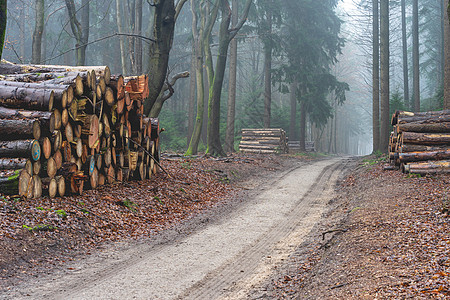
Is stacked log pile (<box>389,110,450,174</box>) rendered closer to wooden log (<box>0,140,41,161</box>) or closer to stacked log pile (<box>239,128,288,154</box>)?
wooden log (<box>0,140,41,161</box>)

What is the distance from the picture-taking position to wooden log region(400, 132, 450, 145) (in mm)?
12804

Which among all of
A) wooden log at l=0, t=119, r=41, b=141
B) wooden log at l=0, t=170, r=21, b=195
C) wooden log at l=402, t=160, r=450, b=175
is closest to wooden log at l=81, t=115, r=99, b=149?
wooden log at l=0, t=119, r=41, b=141

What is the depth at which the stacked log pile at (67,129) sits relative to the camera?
7408 mm

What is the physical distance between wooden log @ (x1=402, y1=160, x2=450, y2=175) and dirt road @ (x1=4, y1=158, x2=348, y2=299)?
4474 mm

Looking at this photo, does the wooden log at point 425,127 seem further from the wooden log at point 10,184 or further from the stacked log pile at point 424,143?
the wooden log at point 10,184

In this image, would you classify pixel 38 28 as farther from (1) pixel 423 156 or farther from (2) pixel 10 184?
(1) pixel 423 156

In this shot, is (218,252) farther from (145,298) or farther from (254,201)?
(254,201)

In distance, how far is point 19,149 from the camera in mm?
7344

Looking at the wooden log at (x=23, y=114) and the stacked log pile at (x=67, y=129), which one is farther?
the wooden log at (x=23, y=114)

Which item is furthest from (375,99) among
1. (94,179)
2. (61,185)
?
(61,185)

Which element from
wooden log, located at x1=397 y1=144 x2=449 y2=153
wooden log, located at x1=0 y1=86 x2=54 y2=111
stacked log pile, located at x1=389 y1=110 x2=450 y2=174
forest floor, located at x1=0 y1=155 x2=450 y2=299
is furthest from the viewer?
wooden log, located at x1=397 y1=144 x2=449 y2=153

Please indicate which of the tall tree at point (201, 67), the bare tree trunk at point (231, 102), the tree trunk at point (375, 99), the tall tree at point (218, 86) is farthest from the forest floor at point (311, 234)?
the tree trunk at point (375, 99)

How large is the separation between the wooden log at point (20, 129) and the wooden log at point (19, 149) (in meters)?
0.14

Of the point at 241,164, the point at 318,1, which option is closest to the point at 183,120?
the point at 318,1
